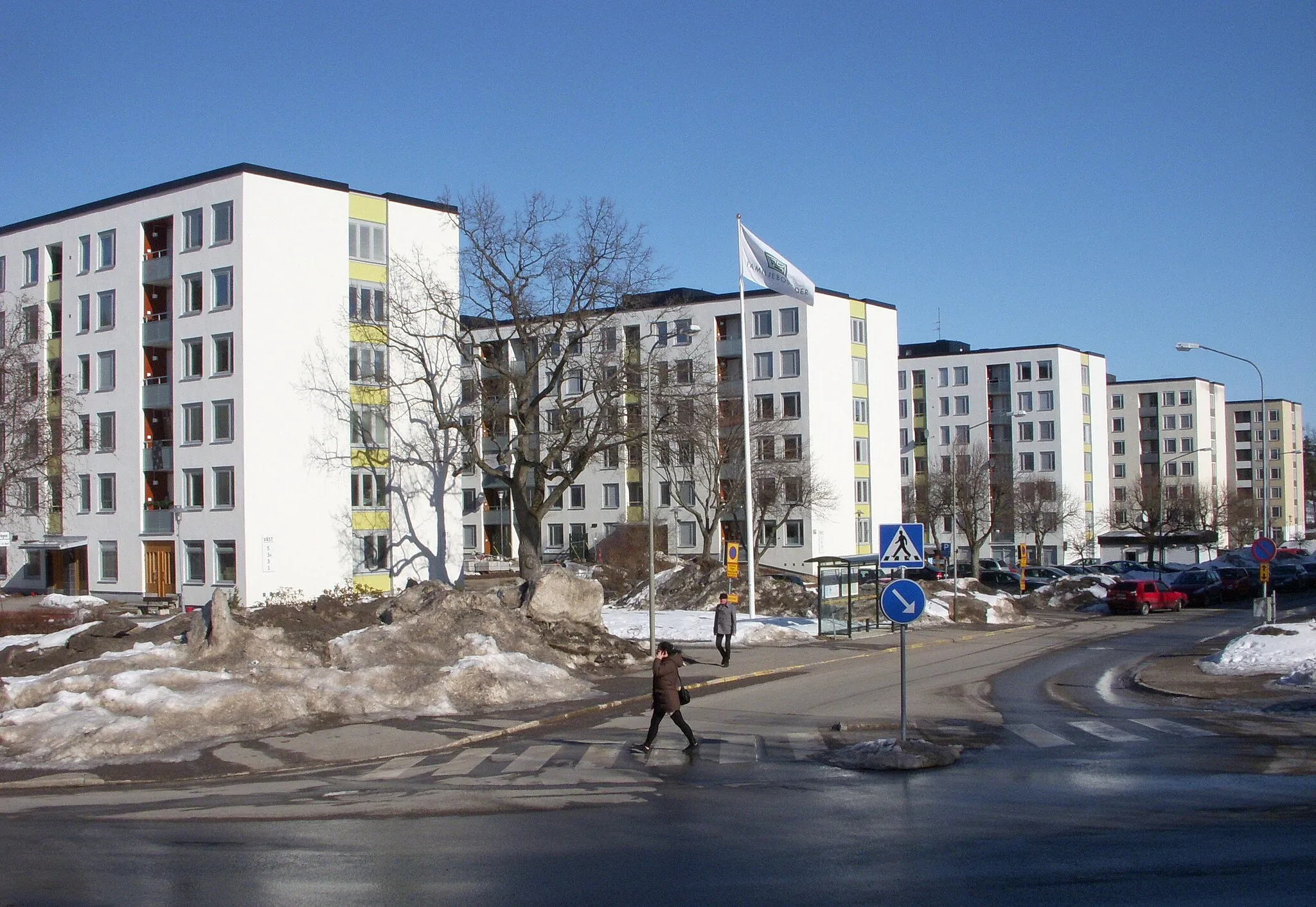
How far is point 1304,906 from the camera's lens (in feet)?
24.3

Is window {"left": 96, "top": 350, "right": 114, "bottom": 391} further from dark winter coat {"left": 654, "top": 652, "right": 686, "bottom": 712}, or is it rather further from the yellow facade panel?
dark winter coat {"left": 654, "top": 652, "right": 686, "bottom": 712}

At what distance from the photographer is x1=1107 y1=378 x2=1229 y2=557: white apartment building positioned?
11831 centimetres

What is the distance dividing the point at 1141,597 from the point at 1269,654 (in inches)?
1010

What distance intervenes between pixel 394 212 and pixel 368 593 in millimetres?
17050

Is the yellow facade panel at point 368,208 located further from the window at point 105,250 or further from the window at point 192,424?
the window at point 105,250

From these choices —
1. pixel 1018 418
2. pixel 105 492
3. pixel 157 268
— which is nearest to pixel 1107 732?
pixel 157 268

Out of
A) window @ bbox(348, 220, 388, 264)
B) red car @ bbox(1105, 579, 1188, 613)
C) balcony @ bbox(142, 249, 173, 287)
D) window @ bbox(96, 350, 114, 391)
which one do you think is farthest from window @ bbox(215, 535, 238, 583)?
red car @ bbox(1105, 579, 1188, 613)

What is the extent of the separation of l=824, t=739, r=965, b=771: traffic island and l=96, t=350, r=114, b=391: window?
46255 mm

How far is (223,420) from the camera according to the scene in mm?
47500

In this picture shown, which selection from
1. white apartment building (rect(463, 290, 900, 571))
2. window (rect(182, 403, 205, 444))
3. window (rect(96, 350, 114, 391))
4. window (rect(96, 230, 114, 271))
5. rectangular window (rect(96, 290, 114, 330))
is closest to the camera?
window (rect(182, 403, 205, 444))

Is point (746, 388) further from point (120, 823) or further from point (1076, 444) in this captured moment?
point (1076, 444)

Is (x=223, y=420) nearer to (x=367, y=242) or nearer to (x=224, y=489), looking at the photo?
(x=224, y=489)

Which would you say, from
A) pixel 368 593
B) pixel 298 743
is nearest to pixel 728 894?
pixel 298 743

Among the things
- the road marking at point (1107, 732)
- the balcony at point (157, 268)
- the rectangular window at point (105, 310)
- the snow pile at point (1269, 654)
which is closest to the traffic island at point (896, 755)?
the road marking at point (1107, 732)
